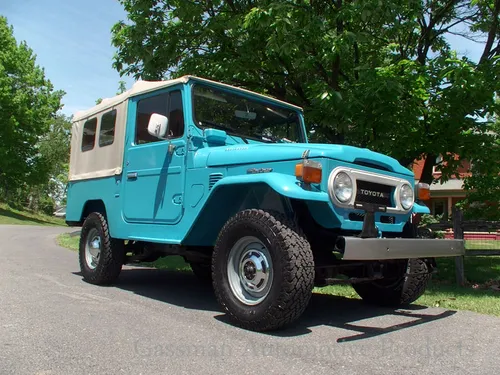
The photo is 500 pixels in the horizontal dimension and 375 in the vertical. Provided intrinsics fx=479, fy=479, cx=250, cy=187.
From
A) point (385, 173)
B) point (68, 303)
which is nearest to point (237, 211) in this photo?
point (385, 173)

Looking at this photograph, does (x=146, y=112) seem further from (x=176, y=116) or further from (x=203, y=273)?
(x=203, y=273)

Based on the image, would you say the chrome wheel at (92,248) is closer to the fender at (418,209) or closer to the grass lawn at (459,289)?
the grass lawn at (459,289)

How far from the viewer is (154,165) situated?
228 inches

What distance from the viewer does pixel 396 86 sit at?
6848mm

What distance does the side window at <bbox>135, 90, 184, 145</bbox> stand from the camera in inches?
219

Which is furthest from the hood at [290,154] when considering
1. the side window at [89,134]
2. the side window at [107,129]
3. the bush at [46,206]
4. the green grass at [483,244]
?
the bush at [46,206]

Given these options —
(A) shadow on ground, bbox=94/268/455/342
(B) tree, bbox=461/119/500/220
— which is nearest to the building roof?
(A) shadow on ground, bbox=94/268/455/342

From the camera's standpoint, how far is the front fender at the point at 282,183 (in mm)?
3986

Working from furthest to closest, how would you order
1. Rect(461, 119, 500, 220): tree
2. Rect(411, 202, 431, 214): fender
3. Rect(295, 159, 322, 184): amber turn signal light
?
1. Rect(461, 119, 500, 220): tree
2. Rect(411, 202, 431, 214): fender
3. Rect(295, 159, 322, 184): amber turn signal light

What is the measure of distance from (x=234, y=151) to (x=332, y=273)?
156 centimetres

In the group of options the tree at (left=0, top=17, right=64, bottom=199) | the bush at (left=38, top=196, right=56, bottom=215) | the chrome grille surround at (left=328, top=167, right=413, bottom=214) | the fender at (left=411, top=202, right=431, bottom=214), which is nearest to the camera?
the chrome grille surround at (left=328, top=167, right=413, bottom=214)

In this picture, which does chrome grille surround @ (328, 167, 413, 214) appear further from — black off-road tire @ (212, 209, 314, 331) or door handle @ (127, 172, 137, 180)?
door handle @ (127, 172, 137, 180)

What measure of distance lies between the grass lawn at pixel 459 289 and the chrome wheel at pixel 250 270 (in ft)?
8.10

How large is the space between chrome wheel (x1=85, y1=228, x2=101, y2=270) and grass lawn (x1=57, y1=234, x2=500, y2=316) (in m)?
2.51
